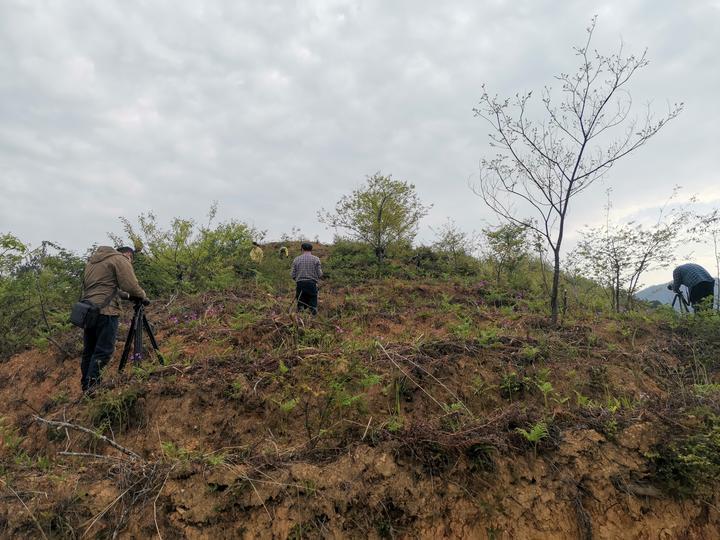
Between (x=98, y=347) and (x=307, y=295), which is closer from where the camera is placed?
(x=98, y=347)

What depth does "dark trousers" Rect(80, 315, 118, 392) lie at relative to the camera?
168 inches

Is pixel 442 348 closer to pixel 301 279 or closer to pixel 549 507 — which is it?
pixel 549 507

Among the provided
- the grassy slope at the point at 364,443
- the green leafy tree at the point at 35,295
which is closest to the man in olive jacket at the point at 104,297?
the grassy slope at the point at 364,443

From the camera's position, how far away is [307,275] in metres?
7.07

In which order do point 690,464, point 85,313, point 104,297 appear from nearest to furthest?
point 690,464
point 85,313
point 104,297

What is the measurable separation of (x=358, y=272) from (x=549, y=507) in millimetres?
10355

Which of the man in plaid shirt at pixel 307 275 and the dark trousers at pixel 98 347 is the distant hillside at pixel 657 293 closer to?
the man in plaid shirt at pixel 307 275

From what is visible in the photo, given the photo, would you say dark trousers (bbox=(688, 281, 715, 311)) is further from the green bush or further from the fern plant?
the fern plant

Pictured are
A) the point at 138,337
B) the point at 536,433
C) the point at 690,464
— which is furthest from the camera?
the point at 138,337

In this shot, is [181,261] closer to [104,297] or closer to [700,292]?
[104,297]

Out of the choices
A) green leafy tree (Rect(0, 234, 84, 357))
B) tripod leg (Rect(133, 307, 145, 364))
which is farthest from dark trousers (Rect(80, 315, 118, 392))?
green leafy tree (Rect(0, 234, 84, 357))

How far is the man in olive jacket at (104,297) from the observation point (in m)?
4.34

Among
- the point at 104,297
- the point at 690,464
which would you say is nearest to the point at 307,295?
the point at 104,297

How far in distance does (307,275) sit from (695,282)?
289 inches
